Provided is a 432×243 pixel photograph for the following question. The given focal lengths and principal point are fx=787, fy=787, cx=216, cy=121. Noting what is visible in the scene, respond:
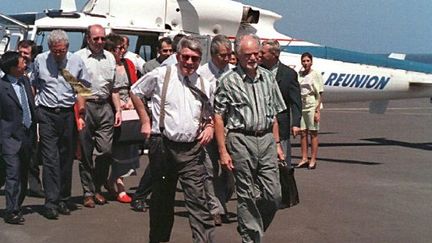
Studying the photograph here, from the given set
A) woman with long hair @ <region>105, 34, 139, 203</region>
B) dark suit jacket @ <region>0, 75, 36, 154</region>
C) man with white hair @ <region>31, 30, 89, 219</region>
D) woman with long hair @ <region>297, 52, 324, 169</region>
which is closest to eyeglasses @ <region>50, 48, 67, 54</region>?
man with white hair @ <region>31, 30, 89, 219</region>

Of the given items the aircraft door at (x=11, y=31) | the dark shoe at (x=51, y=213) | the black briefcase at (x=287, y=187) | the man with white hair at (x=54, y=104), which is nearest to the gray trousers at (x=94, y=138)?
the man with white hair at (x=54, y=104)

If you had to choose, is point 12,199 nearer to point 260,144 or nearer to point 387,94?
point 260,144

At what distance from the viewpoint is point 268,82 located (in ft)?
20.1

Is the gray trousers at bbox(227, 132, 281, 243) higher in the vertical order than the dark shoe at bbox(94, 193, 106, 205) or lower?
higher

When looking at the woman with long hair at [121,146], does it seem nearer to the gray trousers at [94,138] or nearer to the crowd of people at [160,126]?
the crowd of people at [160,126]

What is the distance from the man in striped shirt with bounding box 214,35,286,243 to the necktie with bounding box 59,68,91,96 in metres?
2.21

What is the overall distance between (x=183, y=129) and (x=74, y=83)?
2.16 metres

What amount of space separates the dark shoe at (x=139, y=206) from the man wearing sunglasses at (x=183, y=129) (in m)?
2.06

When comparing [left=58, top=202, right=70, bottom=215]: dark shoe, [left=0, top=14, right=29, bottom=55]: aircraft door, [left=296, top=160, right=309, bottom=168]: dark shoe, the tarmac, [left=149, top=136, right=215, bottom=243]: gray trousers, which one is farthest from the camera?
[left=0, top=14, right=29, bottom=55]: aircraft door

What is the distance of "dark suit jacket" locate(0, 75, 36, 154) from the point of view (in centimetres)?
738

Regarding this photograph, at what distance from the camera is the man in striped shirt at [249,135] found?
598 cm

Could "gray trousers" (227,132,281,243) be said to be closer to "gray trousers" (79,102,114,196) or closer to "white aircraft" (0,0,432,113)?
"gray trousers" (79,102,114,196)

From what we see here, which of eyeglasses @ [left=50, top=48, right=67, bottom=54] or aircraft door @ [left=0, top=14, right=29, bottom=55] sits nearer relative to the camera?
eyeglasses @ [left=50, top=48, right=67, bottom=54]

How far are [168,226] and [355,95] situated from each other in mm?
10549
